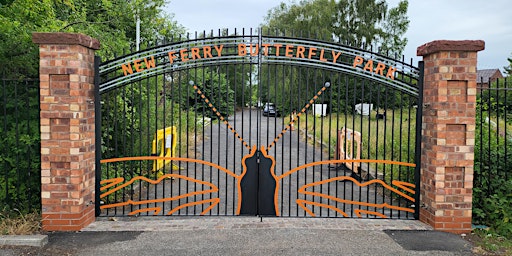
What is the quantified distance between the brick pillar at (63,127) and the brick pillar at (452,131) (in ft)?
14.8

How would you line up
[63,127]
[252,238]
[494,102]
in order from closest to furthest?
[252,238] < [63,127] < [494,102]

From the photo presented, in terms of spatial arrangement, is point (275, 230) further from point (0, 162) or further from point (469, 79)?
point (0, 162)

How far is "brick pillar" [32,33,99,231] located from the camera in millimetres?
5078

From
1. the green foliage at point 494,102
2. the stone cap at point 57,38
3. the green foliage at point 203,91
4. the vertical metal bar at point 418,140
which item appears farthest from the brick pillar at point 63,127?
the green foliage at point 494,102

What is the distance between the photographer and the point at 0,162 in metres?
5.89

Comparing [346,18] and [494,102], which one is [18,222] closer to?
[494,102]

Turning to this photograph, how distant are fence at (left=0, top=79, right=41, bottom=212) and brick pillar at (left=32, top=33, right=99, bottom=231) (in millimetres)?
650

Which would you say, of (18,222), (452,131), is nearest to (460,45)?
(452,131)

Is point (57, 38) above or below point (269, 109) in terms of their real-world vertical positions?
above

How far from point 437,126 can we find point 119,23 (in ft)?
28.7

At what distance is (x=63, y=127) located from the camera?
5.15 m

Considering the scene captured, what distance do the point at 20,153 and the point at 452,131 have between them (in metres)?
5.86

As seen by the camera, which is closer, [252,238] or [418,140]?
[252,238]

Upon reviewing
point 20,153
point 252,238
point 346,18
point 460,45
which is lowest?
point 252,238
